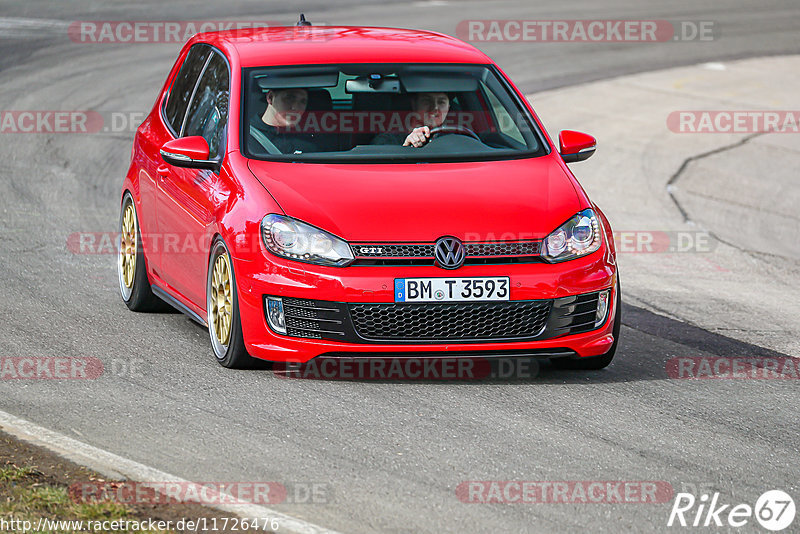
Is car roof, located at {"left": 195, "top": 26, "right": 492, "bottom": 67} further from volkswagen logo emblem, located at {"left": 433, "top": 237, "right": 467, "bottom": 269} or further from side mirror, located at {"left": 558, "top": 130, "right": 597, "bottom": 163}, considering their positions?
volkswagen logo emblem, located at {"left": 433, "top": 237, "right": 467, "bottom": 269}

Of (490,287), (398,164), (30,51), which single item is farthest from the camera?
(30,51)

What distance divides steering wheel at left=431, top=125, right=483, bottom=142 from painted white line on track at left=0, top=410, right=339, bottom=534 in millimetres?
3072

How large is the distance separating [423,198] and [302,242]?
707 millimetres

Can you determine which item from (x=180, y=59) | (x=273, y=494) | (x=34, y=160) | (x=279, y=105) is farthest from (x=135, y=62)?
(x=273, y=494)

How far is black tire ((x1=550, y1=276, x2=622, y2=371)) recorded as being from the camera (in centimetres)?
753

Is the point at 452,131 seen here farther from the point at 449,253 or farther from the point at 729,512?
the point at 729,512

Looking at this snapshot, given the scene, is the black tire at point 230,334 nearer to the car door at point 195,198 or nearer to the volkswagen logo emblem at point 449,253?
the car door at point 195,198

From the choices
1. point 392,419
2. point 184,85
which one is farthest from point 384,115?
point 392,419

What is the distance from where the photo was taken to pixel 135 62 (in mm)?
20578

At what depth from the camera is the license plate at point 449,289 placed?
6.86 meters

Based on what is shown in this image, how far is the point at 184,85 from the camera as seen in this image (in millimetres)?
9062

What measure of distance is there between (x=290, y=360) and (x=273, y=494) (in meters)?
1.75

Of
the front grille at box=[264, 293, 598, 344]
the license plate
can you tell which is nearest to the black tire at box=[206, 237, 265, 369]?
the front grille at box=[264, 293, 598, 344]

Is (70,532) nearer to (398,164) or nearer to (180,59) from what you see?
→ (398,164)
